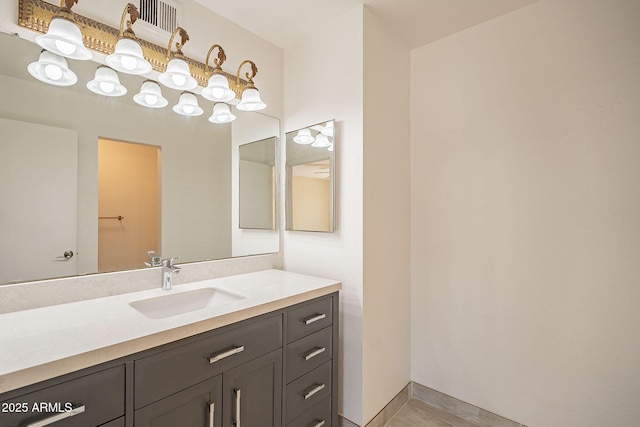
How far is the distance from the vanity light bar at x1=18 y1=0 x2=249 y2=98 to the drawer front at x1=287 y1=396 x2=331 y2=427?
1848mm

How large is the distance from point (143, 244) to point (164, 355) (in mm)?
709

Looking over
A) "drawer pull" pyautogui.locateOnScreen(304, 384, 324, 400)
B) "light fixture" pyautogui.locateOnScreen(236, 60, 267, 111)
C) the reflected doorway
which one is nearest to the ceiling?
"light fixture" pyautogui.locateOnScreen(236, 60, 267, 111)

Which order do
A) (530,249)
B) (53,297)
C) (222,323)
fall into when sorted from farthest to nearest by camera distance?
1. (530,249)
2. (53,297)
3. (222,323)

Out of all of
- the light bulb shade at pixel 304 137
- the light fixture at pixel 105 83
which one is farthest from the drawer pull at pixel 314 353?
the light fixture at pixel 105 83

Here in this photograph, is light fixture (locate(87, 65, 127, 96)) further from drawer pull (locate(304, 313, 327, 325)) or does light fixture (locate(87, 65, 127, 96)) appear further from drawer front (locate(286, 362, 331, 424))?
drawer front (locate(286, 362, 331, 424))

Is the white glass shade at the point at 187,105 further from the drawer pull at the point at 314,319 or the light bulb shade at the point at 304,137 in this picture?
the drawer pull at the point at 314,319

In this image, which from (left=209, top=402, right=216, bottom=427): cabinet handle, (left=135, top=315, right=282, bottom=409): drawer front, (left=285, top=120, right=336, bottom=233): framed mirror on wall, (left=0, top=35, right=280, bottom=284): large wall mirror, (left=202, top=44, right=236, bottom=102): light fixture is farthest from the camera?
(left=285, top=120, right=336, bottom=233): framed mirror on wall

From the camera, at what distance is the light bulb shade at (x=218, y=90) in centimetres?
159

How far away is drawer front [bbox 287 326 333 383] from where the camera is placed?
4.42 ft

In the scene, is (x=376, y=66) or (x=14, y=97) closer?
(x=14, y=97)

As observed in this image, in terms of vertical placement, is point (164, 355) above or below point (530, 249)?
below

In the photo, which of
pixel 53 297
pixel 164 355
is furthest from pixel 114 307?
pixel 164 355

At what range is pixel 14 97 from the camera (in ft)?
3.71

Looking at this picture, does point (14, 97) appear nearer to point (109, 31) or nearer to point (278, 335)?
point (109, 31)
